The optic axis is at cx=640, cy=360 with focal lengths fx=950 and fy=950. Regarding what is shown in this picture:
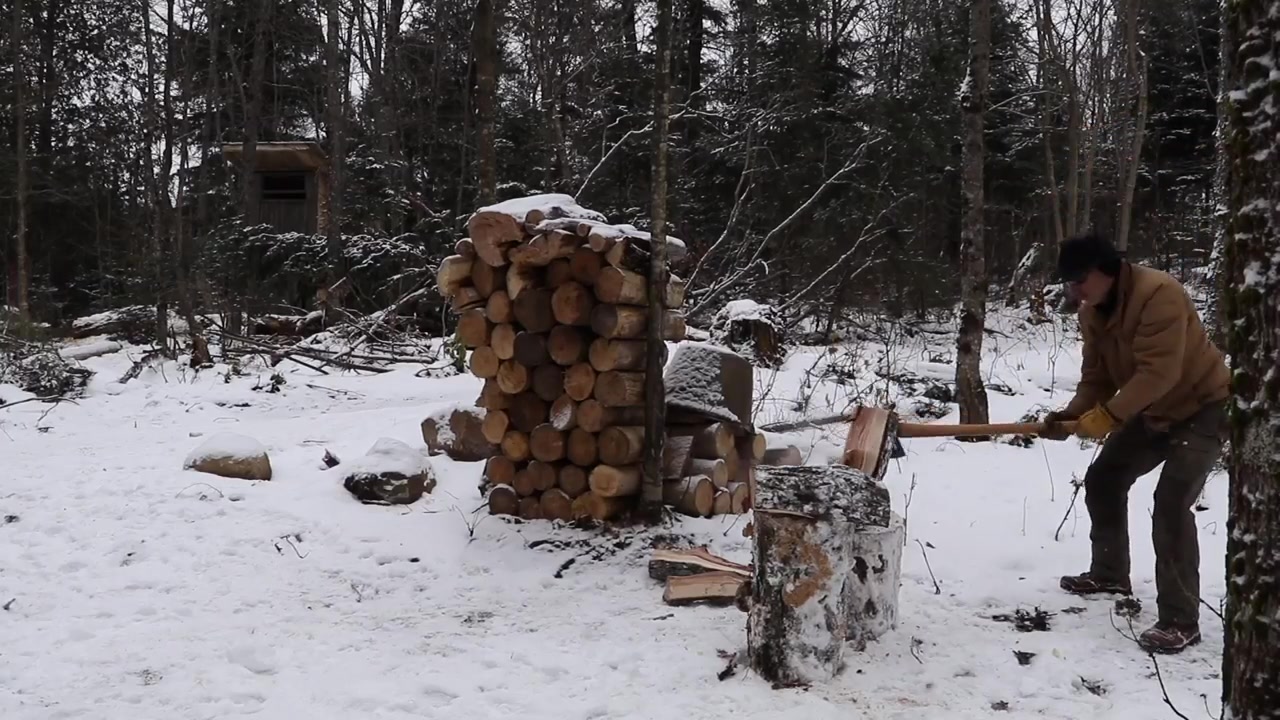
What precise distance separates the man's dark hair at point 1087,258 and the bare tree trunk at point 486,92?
6783 mm

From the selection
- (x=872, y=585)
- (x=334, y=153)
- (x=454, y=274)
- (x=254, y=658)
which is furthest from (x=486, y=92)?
(x=334, y=153)

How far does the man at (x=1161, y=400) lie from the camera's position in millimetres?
3926

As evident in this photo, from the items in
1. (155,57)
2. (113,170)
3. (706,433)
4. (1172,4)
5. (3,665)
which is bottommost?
(3,665)

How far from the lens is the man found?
3.93 meters

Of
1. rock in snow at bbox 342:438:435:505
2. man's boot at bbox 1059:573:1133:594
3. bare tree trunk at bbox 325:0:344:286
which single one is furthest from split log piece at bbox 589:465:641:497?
bare tree trunk at bbox 325:0:344:286

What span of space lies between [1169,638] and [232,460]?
5717 millimetres

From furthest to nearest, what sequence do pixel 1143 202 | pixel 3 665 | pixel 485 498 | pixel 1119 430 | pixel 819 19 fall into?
pixel 1143 202 → pixel 819 19 → pixel 485 498 → pixel 1119 430 → pixel 3 665

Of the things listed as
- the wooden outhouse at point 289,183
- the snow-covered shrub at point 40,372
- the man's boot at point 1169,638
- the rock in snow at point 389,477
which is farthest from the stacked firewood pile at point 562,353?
the wooden outhouse at point 289,183

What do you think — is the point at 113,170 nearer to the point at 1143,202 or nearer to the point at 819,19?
the point at 819,19

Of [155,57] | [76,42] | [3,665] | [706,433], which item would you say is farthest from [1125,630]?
[76,42]

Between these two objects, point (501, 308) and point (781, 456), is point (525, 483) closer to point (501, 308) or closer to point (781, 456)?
point (501, 308)

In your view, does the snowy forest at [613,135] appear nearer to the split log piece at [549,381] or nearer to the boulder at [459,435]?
the boulder at [459,435]

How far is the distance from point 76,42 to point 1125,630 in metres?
24.7

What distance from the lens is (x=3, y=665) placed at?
390 cm
